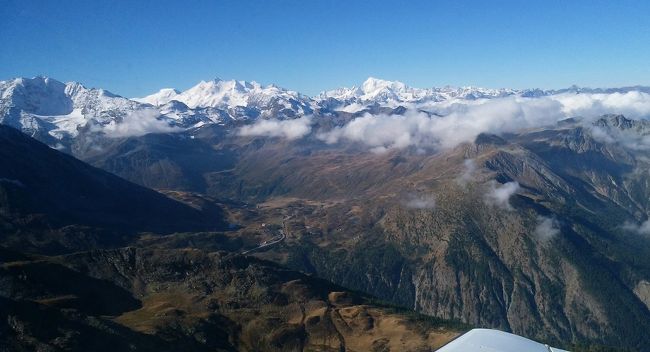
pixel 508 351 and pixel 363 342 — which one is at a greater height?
pixel 508 351

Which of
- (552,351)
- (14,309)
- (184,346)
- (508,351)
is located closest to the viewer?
(508,351)

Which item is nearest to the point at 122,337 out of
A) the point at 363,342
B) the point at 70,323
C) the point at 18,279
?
the point at 70,323

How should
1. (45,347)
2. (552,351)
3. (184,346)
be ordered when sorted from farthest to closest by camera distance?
(184,346)
(45,347)
(552,351)

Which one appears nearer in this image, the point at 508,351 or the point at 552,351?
the point at 508,351

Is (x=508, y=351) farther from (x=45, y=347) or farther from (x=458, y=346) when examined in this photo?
(x=45, y=347)

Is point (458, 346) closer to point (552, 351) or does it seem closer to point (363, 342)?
point (552, 351)

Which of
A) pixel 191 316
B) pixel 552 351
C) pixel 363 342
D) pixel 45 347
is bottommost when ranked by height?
pixel 363 342

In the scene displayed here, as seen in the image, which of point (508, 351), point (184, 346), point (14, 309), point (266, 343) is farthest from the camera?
point (266, 343)

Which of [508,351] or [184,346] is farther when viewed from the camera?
[184,346]

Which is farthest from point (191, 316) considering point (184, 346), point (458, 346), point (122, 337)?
point (458, 346)
